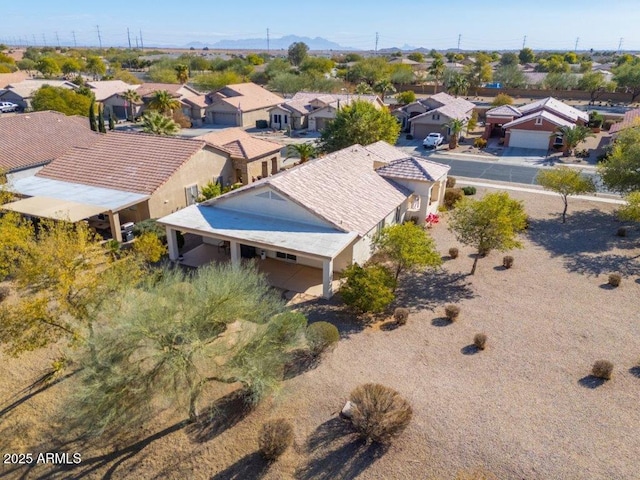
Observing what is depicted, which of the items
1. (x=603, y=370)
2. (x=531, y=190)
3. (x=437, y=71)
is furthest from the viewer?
(x=437, y=71)

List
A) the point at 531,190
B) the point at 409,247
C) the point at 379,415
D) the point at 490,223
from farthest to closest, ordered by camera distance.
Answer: the point at 531,190 < the point at 490,223 < the point at 409,247 < the point at 379,415

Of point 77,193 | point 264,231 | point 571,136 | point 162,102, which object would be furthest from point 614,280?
point 162,102

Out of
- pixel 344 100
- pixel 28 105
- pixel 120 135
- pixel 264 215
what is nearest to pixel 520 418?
pixel 264 215

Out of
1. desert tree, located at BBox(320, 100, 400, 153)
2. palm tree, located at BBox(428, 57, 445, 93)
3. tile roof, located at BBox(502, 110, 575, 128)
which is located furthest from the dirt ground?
palm tree, located at BBox(428, 57, 445, 93)

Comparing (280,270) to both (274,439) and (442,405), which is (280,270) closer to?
(442,405)

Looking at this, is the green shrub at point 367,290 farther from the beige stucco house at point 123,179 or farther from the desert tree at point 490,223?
the beige stucco house at point 123,179

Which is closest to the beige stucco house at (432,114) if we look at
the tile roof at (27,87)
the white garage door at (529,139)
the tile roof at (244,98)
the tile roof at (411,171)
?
the white garage door at (529,139)

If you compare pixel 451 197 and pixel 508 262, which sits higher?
pixel 451 197

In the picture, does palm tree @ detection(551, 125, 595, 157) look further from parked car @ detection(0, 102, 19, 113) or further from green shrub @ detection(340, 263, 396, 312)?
parked car @ detection(0, 102, 19, 113)
